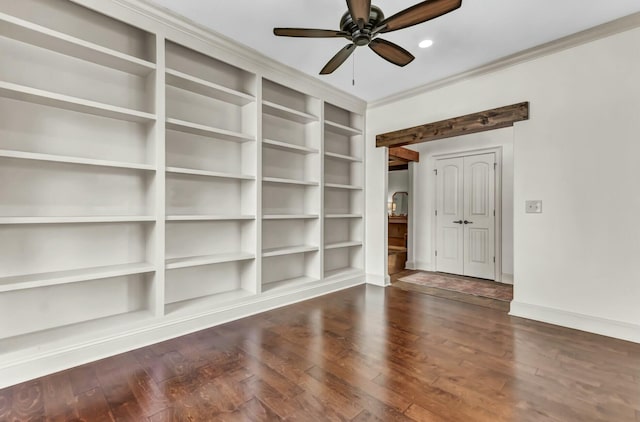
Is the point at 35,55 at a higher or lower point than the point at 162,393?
higher

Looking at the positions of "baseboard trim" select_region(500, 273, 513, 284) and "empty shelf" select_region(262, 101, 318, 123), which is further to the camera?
"baseboard trim" select_region(500, 273, 513, 284)

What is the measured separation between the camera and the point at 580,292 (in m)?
2.90

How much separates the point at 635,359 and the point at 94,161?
14.6 ft

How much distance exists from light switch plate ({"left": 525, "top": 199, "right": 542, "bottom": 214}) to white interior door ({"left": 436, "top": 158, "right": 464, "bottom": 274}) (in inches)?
85.0

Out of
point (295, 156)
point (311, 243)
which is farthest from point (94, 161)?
point (311, 243)

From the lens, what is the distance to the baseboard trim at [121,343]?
1992 millimetres

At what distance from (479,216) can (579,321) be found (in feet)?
8.14

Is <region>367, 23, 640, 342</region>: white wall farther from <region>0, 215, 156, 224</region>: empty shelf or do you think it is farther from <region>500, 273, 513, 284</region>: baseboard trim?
<region>0, 215, 156, 224</region>: empty shelf

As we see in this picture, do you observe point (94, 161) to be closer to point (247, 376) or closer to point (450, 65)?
point (247, 376)

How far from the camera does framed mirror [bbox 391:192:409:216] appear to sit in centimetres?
737

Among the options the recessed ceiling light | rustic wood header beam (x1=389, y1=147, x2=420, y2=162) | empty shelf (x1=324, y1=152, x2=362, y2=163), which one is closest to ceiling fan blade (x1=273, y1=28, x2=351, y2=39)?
the recessed ceiling light

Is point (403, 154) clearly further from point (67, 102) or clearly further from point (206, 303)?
point (67, 102)

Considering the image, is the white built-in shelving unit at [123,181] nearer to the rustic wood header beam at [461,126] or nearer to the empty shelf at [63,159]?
the empty shelf at [63,159]

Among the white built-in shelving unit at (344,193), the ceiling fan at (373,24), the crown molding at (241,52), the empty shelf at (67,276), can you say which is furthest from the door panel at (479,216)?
the empty shelf at (67,276)
